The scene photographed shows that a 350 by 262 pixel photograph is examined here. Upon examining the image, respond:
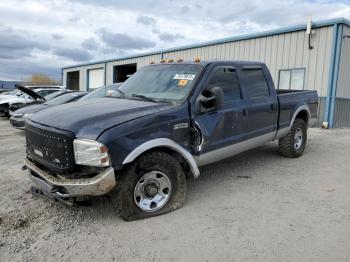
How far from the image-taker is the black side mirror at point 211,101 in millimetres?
4255

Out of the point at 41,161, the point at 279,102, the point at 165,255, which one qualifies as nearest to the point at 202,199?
the point at 165,255

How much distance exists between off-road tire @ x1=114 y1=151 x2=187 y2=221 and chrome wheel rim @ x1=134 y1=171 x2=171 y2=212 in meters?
0.05

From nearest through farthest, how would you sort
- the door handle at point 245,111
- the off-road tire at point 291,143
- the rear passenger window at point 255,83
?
the door handle at point 245,111 < the rear passenger window at point 255,83 < the off-road tire at point 291,143

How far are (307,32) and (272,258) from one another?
11284mm

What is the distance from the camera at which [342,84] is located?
12.5 metres

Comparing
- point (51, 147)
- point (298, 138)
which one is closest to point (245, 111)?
point (298, 138)

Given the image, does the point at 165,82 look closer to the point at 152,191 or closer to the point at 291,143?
the point at 152,191

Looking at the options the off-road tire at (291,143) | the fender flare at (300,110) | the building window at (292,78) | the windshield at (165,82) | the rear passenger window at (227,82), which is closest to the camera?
the windshield at (165,82)

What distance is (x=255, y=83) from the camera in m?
5.62

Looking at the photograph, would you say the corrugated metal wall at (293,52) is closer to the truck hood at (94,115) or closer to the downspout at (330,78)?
the downspout at (330,78)

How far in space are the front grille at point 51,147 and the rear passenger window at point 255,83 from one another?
3.05 m

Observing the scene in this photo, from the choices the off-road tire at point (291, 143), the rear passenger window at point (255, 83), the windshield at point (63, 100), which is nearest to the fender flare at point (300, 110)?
the off-road tire at point (291, 143)

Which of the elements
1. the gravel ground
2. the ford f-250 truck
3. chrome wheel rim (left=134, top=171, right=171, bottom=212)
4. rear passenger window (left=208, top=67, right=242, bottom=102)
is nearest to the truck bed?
the ford f-250 truck

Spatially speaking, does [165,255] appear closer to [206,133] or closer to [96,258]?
[96,258]
